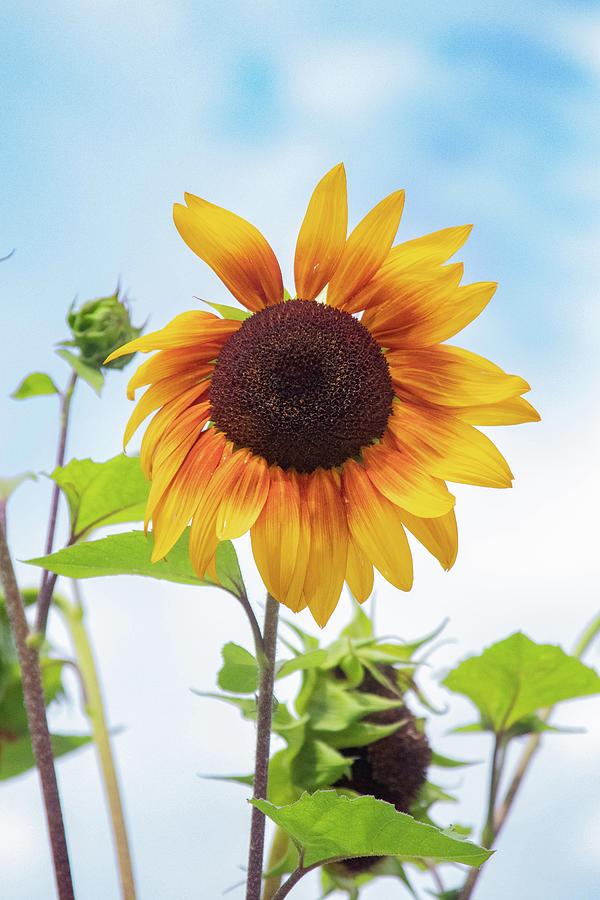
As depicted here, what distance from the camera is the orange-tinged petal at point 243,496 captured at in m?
0.59

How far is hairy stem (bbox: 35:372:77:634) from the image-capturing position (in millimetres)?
778

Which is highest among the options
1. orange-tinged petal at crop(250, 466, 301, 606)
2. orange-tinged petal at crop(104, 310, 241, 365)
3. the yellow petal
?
orange-tinged petal at crop(104, 310, 241, 365)

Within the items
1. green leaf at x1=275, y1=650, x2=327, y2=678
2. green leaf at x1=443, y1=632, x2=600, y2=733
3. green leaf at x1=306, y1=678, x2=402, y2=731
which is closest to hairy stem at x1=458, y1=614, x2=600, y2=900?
green leaf at x1=443, y1=632, x2=600, y2=733

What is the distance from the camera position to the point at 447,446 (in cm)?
63

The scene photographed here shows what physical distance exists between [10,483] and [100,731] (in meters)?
0.24

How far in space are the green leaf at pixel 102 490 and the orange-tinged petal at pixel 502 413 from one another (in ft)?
0.91

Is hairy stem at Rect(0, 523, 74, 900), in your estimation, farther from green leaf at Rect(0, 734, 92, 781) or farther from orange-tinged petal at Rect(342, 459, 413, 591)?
green leaf at Rect(0, 734, 92, 781)

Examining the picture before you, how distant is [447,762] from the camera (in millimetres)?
923

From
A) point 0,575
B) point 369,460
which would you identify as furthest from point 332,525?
point 0,575

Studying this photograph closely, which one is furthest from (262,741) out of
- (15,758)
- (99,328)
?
(15,758)

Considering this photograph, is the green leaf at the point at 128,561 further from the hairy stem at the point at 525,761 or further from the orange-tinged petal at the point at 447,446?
the hairy stem at the point at 525,761

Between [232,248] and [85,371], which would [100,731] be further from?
[232,248]

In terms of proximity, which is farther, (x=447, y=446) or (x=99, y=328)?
(x=99, y=328)

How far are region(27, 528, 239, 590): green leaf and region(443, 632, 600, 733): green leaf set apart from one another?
0.31 m
